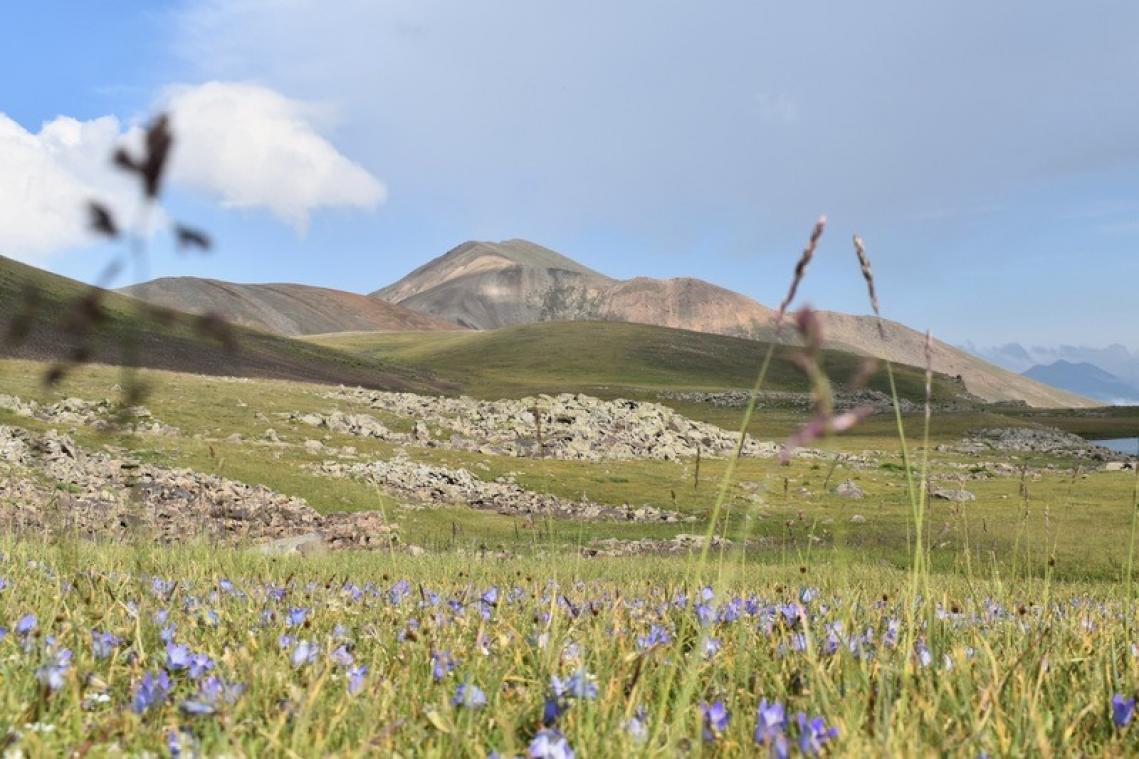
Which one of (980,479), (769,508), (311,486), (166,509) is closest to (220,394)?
(311,486)

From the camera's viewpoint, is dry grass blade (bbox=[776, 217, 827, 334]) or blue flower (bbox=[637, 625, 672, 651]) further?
blue flower (bbox=[637, 625, 672, 651])

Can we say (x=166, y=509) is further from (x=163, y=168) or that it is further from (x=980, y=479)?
(x=980, y=479)

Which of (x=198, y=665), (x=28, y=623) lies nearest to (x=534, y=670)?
(x=198, y=665)

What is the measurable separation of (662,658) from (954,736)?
3.58 feet

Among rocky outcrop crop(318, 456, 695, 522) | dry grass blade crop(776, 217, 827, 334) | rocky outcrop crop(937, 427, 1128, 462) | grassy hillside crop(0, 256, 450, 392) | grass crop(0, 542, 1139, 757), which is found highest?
grassy hillside crop(0, 256, 450, 392)

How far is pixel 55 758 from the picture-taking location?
2.22 metres

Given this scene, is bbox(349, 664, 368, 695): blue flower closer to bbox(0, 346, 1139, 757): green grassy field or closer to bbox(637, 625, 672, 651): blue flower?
bbox(0, 346, 1139, 757): green grassy field

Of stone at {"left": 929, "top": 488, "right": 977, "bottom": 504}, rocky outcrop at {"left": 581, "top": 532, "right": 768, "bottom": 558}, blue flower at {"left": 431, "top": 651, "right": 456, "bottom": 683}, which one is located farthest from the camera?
stone at {"left": 929, "top": 488, "right": 977, "bottom": 504}

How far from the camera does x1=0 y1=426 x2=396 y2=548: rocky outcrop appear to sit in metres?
20.4

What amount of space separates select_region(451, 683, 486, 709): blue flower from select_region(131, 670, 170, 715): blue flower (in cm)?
89

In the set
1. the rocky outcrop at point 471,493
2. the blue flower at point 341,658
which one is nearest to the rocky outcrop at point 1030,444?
the rocky outcrop at point 471,493

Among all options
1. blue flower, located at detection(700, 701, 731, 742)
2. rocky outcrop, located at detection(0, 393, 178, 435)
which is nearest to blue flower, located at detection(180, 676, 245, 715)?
blue flower, located at detection(700, 701, 731, 742)

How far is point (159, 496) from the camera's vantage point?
23.5 m

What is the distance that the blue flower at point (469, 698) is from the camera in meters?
2.53
